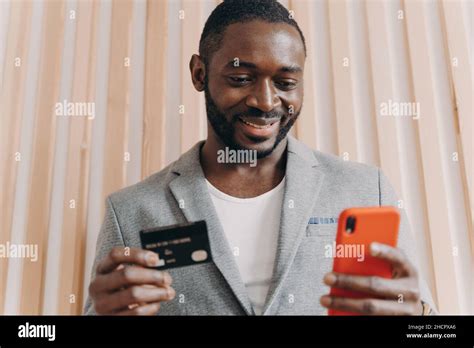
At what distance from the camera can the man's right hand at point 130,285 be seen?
0.83 m

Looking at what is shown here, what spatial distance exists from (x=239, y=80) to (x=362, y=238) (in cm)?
49

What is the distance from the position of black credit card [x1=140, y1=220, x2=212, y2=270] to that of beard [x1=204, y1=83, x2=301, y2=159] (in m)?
0.34

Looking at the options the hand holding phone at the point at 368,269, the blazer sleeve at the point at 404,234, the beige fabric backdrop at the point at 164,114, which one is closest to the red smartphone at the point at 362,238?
the hand holding phone at the point at 368,269

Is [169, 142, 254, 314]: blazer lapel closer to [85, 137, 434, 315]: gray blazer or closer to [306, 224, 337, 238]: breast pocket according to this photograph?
[85, 137, 434, 315]: gray blazer

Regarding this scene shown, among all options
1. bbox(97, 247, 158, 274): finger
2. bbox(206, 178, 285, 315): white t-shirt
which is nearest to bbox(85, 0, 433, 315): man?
bbox(206, 178, 285, 315): white t-shirt

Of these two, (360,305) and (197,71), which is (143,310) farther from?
(197,71)

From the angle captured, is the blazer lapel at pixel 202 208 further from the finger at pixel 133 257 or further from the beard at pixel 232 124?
the finger at pixel 133 257

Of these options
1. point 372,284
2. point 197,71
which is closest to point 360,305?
point 372,284

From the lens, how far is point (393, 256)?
30.7 inches

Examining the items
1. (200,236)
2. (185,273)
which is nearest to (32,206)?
(185,273)

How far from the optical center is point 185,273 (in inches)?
40.1

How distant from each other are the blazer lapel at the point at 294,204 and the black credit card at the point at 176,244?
0.63 ft
